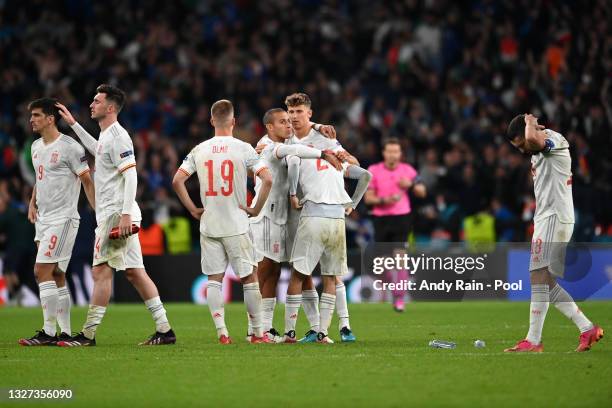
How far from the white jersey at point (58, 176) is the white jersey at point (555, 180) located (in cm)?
466

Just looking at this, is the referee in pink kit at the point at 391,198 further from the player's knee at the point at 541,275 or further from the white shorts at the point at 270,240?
the player's knee at the point at 541,275

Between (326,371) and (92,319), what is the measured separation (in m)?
3.37

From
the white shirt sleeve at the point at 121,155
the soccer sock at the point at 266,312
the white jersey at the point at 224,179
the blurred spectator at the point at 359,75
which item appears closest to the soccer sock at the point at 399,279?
the blurred spectator at the point at 359,75

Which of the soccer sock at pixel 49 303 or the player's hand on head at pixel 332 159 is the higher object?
the player's hand on head at pixel 332 159

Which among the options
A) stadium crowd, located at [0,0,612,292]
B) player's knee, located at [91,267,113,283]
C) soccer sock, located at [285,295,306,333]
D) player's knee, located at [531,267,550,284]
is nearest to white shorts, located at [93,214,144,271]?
player's knee, located at [91,267,113,283]

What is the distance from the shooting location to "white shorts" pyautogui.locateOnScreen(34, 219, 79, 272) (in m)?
11.9

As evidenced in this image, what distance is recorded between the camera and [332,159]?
11.1 metres

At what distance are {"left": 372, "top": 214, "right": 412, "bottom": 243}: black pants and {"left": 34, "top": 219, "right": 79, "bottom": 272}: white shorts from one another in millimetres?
7021

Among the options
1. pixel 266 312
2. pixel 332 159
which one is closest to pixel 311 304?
pixel 266 312

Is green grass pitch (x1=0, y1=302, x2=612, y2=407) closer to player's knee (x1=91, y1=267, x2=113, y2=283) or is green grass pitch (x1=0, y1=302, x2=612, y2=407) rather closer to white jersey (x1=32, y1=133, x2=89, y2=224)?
player's knee (x1=91, y1=267, x2=113, y2=283)

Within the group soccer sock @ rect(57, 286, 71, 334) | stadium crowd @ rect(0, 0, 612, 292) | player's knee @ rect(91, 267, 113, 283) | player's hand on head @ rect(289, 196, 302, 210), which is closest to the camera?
player's knee @ rect(91, 267, 113, 283)

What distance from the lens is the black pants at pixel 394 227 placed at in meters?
18.0

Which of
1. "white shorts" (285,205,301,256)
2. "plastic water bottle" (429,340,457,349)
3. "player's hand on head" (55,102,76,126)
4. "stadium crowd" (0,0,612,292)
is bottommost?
"plastic water bottle" (429,340,457,349)

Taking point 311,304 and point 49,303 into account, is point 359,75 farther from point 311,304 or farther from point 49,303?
point 49,303
